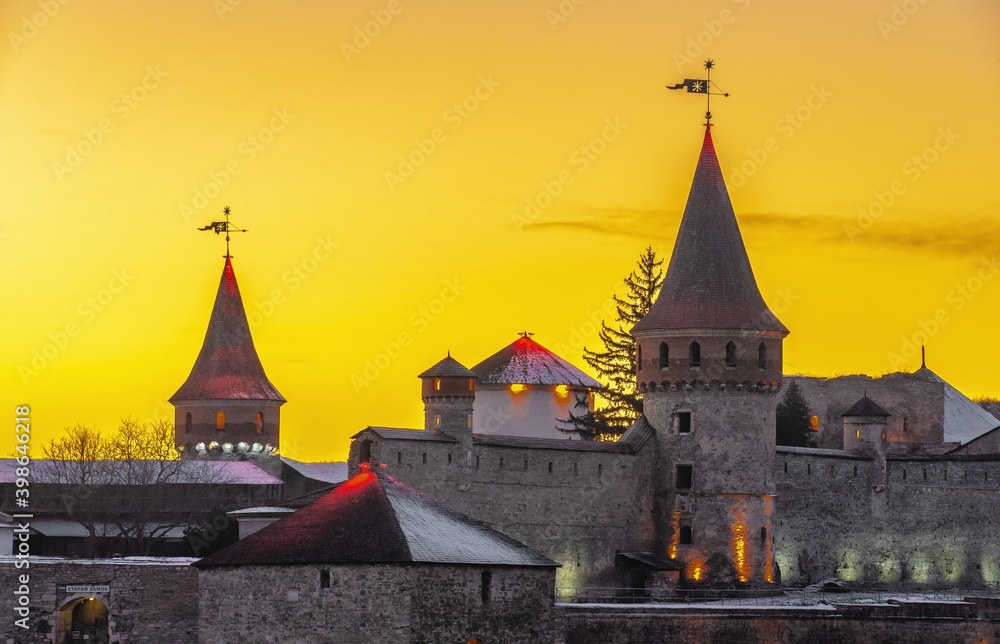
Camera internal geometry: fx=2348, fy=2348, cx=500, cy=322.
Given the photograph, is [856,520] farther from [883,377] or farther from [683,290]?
[883,377]

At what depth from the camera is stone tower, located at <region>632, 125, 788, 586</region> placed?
76.3 metres

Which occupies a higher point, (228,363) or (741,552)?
(228,363)

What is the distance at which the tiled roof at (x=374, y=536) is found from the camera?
190 feet

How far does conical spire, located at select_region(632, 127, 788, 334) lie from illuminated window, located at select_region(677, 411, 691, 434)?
2.84m

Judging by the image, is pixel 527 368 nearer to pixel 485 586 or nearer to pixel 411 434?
pixel 411 434

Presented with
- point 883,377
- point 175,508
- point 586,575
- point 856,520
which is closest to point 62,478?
point 175,508

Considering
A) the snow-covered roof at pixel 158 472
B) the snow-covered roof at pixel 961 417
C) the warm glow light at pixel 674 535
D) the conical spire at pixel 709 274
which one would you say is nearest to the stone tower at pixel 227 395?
the snow-covered roof at pixel 158 472

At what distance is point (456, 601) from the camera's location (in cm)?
5794

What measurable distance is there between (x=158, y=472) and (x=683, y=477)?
2287 centimetres

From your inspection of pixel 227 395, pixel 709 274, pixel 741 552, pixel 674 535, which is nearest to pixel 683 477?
pixel 674 535

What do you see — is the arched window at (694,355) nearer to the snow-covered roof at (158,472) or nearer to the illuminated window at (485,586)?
the snow-covered roof at (158,472)

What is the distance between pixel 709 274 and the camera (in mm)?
78562

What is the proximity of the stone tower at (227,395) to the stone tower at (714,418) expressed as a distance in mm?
23755

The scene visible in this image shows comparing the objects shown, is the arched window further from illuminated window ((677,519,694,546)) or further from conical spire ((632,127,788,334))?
illuminated window ((677,519,694,546))
